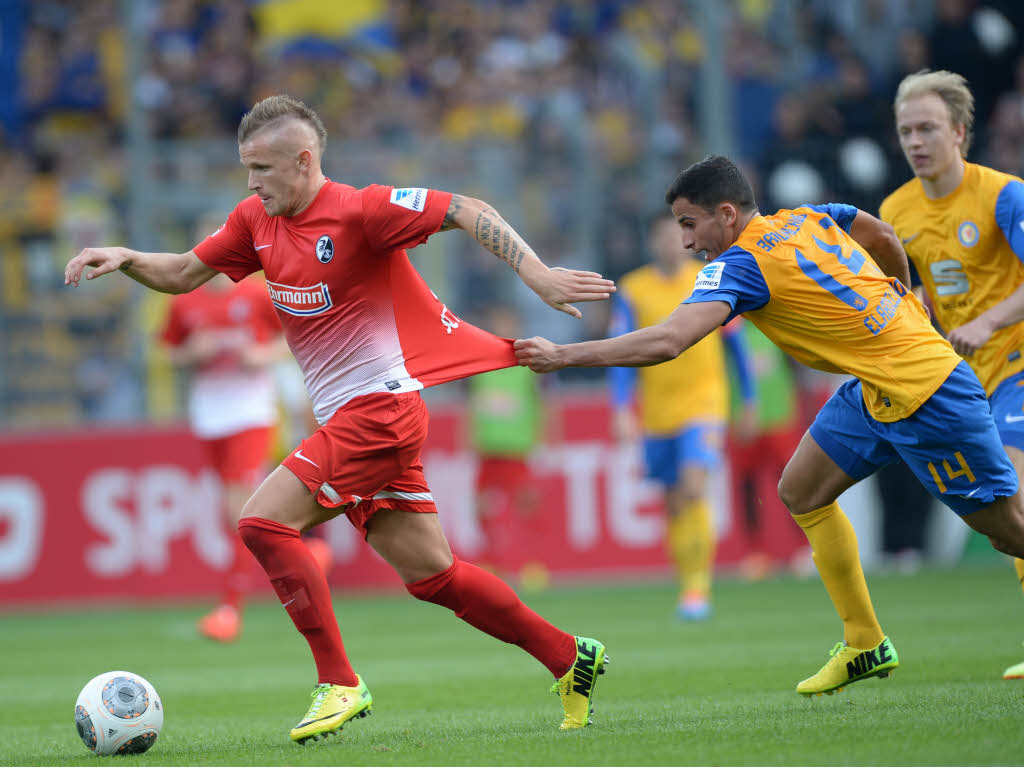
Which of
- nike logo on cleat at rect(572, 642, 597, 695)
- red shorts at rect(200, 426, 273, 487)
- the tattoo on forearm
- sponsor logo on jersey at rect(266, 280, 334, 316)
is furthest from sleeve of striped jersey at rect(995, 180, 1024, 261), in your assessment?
red shorts at rect(200, 426, 273, 487)

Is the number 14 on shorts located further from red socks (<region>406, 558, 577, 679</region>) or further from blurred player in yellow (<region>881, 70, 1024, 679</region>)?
red socks (<region>406, 558, 577, 679</region>)

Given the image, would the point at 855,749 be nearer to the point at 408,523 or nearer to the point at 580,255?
the point at 408,523

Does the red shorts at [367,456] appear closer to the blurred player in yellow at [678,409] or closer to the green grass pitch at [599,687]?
the green grass pitch at [599,687]

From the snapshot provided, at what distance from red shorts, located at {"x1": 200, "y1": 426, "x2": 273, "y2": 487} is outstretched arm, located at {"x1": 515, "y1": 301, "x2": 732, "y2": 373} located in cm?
565

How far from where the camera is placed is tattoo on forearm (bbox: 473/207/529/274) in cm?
525

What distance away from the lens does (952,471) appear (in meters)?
5.38

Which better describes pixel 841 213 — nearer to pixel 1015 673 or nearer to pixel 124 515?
pixel 1015 673

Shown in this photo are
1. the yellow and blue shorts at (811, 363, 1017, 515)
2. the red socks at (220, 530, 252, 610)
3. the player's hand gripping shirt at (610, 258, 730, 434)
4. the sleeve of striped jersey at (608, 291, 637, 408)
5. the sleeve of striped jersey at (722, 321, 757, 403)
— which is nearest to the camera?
the yellow and blue shorts at (811, 363, 1017, 515)

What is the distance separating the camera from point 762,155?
623 inches

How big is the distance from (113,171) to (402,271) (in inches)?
490

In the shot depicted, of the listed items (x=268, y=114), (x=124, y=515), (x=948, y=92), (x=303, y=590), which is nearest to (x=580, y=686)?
(x=303, y=590)

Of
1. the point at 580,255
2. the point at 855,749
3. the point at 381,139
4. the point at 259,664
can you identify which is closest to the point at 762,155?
the point at 580,255

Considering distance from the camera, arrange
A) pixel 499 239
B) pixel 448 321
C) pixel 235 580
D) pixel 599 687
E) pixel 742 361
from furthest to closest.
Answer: pixel 742 361
pixel 235 580
pixel 599 687
pixel 448 321
pixel 499 239

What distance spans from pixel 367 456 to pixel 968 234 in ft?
9.30
